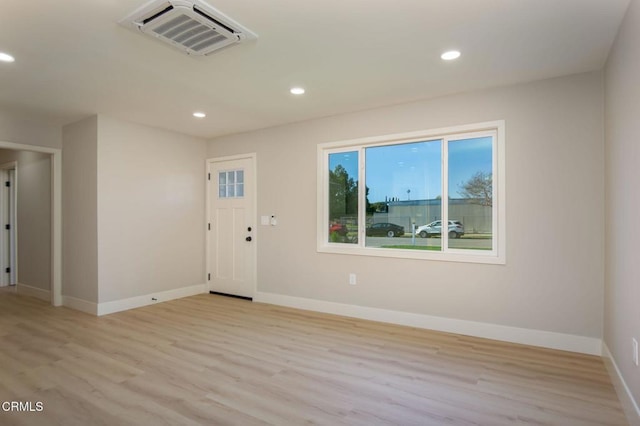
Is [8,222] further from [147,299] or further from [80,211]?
[147,299]

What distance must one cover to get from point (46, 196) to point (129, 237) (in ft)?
5.58

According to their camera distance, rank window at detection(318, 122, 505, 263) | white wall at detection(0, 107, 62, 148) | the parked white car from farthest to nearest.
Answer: white wall at detection(0, 107, 62, 148) → the parked white car → window at detection(318, 122, 505, 263)

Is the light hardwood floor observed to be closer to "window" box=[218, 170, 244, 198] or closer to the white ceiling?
"window" box=[218, 170, 244, 198]

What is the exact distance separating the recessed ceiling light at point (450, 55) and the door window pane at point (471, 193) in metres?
1.12

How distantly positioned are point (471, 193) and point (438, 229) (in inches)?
20.6

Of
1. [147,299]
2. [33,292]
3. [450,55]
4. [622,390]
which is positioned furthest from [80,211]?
[622,390]

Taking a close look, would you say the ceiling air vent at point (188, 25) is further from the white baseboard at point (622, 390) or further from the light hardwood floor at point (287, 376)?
the white baseboard at point (622, 390)

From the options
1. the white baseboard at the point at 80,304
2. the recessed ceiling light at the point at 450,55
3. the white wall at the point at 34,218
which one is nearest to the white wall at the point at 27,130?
the white wall at the point at 34,218

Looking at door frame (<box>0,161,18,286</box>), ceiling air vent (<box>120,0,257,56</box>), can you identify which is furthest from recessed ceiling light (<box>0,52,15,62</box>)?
door frame (<box>0,161,18,286</box>)

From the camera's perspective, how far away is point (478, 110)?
11.9ft

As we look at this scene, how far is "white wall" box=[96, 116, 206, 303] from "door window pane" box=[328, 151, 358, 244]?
94.5 inches

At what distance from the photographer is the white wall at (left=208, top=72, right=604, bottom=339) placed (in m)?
3.13

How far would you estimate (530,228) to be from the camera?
3.36 metres

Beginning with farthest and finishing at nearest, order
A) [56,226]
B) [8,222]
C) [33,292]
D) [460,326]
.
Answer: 1. [8,222]
2. [33,292]
3. [56,226]
4. [460,326]
